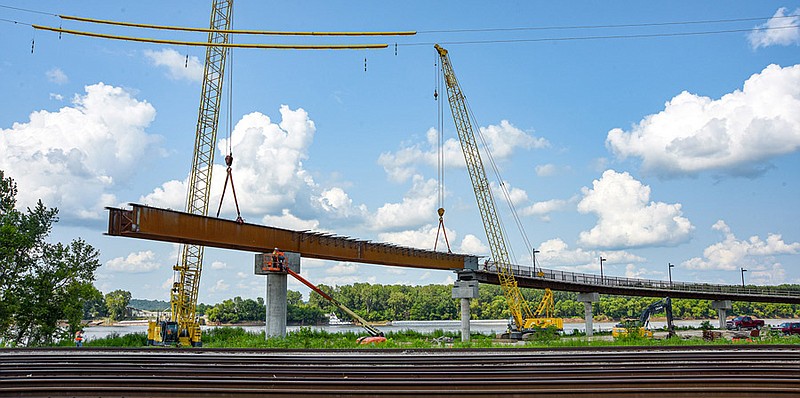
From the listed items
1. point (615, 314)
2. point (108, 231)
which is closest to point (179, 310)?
point (108, 231)

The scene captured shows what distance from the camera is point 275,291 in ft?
146

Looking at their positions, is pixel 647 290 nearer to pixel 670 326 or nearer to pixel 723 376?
pixel 670 326

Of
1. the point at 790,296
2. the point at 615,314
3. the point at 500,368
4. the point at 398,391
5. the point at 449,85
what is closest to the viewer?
the point at 398,391

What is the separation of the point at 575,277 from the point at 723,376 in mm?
61968

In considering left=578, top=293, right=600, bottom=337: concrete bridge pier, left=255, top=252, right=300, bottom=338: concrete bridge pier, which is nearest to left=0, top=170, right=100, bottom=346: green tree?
left=255, top=252, right=300, bottom=338: concrete bridge pier

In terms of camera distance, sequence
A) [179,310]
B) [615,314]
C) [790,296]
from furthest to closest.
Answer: [615,314] → [790,296] → [179,310]

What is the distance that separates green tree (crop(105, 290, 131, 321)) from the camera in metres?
155

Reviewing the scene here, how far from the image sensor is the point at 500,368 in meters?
21.2

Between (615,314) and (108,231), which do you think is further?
(615,314)

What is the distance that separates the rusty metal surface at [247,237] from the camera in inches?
1328

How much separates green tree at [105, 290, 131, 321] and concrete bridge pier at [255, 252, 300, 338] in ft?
412

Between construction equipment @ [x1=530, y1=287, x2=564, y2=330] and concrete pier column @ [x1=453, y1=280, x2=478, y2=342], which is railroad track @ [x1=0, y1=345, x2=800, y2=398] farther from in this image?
construction equipment @ [x1=530, y1=287, x2=564, y2=330]

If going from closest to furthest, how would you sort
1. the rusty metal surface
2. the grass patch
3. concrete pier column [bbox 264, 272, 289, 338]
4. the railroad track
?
the railroad track → the rusty metal surface → the grass patch → concrete pier column [bbox 264, 272, 289, 338]

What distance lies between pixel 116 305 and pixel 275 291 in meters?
130
